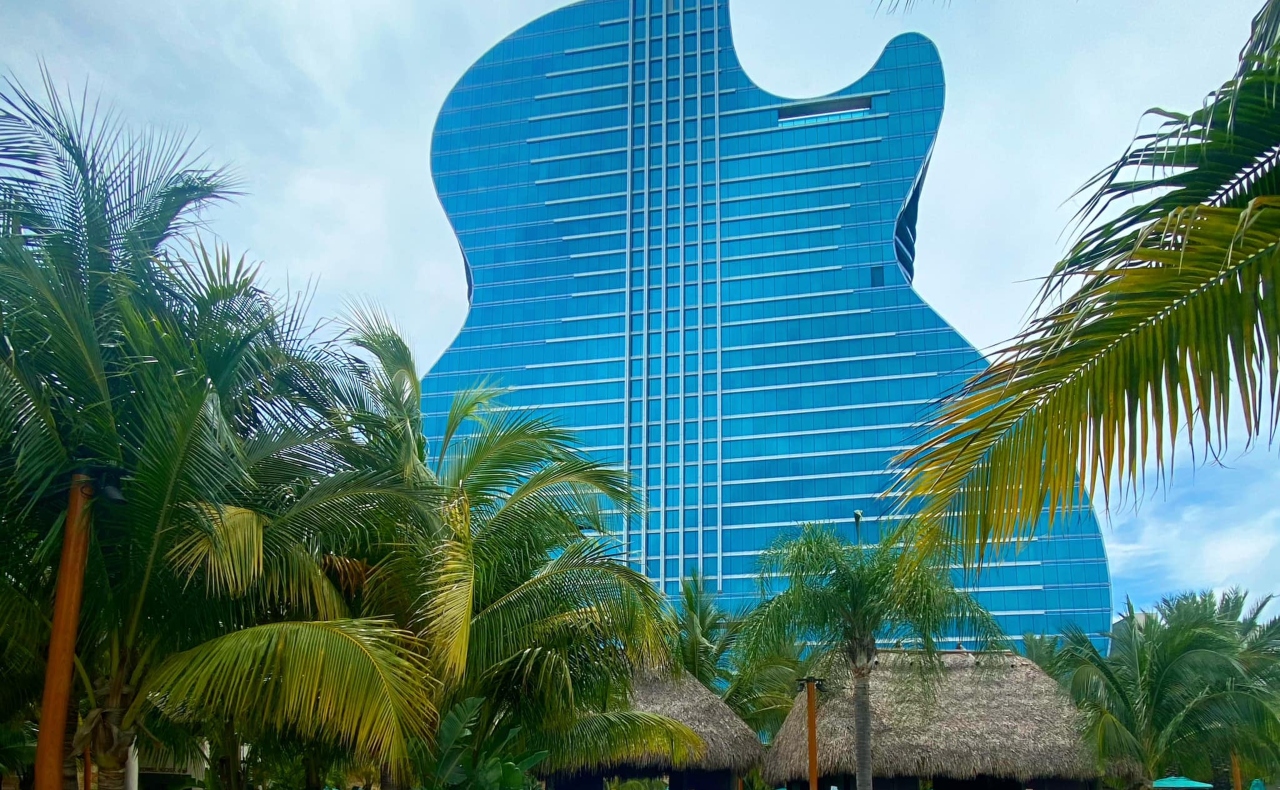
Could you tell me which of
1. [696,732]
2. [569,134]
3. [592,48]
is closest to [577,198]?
[569,134]

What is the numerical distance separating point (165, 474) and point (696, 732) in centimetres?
1656

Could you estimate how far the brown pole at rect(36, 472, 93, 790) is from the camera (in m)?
7.58

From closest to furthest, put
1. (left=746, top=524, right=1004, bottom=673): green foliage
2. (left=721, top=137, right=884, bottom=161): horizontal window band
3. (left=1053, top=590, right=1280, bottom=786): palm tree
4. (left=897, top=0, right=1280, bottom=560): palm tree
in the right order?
(left=897, top=0, right=1280, bottom=560): palm tree
(left=746, top=524, right=1004, bottom=673): green foliage
(left=1053, top=590, right=1280, bottom=786): palm tree
(left=721, top=137, right=884, bottom=161): horizontal window band

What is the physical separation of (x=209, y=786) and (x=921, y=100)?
267 feet

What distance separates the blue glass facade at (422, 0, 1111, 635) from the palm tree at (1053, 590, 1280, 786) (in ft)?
180

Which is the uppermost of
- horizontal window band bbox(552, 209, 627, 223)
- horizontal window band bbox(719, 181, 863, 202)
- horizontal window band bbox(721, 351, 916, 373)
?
horizontal window band bbox(719, 181, 863, 202)

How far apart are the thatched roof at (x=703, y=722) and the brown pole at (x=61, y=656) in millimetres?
15525

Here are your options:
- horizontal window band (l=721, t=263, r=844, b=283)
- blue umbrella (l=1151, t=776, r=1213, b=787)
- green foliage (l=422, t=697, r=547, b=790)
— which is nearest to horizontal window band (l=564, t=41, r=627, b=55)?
horizontal window band (l=721, t=263, r=844, b=283)

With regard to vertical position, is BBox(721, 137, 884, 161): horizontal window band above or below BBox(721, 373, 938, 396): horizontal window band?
above

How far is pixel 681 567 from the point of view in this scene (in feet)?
266

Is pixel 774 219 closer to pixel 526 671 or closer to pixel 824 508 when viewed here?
pixel 824 508

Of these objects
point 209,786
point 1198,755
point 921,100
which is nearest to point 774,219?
point 921,100

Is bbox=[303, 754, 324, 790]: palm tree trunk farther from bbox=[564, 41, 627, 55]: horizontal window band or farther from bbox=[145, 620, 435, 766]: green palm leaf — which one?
bbox=[564, 41, 627, 55]: horizontal window band

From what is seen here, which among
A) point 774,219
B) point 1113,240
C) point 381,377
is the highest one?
point 774,219
